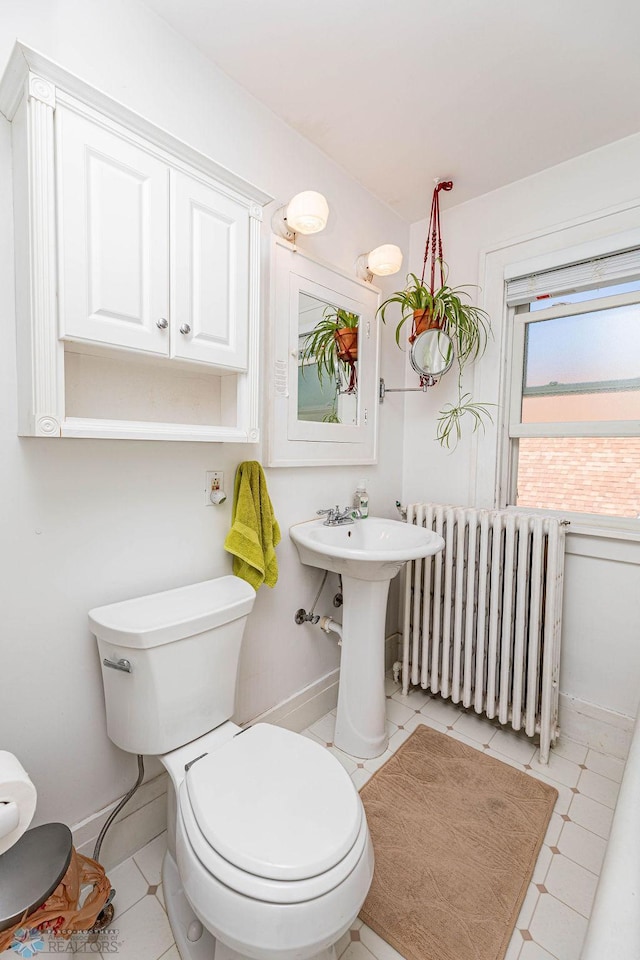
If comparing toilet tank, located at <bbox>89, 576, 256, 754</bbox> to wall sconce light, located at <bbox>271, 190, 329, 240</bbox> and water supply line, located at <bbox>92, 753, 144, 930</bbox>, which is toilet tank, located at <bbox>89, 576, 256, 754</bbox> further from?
wall sconce light, located at <bbox>271, 190, 329, 240</bbox>

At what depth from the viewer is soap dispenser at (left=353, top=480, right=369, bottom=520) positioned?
1.93 metres

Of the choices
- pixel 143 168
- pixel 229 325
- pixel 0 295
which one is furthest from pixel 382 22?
pixel 0 295

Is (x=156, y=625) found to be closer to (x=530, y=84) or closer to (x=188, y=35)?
(x=188, y=35)

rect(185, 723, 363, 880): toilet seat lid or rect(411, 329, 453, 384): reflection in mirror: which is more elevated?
rect(411, 329, 453, 384): reflection in mirror

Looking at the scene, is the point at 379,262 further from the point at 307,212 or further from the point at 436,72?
the point at 436,72

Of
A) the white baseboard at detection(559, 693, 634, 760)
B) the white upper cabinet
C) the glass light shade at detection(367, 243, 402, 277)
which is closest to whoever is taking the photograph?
the white upper cabinet

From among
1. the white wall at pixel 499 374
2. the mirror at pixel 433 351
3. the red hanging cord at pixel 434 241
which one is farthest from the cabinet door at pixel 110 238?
the white wall at pixel 499 374

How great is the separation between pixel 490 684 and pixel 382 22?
7.42ft

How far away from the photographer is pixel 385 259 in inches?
72.6

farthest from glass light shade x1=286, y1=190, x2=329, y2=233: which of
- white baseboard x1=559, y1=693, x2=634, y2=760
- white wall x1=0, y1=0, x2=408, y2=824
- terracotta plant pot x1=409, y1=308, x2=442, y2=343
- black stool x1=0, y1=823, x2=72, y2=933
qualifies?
white baseboard x1=559, y1=693, x2=634, y2=760

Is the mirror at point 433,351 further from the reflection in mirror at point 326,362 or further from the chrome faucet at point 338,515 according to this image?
the chrome faucet at point 338,515

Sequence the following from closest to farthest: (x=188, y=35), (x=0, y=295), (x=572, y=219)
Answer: (x=0, y=295), (x=188, y=35), (x=572, y=219)

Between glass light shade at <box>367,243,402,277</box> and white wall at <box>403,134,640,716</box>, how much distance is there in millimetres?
391

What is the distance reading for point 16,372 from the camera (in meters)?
1.00
